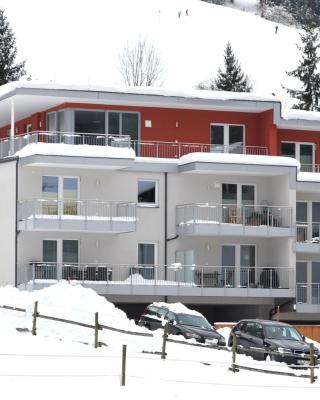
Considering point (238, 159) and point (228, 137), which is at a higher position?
point (228, 137)

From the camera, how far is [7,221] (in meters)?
57.5

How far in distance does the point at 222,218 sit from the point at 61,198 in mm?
6922

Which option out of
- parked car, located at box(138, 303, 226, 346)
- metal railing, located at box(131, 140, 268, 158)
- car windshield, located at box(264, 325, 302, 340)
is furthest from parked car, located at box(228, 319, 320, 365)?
metal railing, located at box(131, 140, 268, 158)

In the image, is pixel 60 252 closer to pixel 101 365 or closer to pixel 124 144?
pixel 124 144

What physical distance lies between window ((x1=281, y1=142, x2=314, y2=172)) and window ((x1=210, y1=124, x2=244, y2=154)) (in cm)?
260

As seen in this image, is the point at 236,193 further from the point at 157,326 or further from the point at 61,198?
the point at 157,326

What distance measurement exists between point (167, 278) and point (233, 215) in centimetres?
394

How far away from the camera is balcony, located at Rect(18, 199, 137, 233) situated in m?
55.2

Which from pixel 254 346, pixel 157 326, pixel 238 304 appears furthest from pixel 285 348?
pixel 238 304

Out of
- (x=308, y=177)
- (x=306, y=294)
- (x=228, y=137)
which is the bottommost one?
(x=306, y=294)

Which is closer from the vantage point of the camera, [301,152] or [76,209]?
[76,209]

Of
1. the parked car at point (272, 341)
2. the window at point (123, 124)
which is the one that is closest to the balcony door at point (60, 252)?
the window at point (123, 124)

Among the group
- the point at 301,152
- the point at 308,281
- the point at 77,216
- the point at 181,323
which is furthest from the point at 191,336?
the point at 301,152

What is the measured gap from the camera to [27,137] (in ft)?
190
